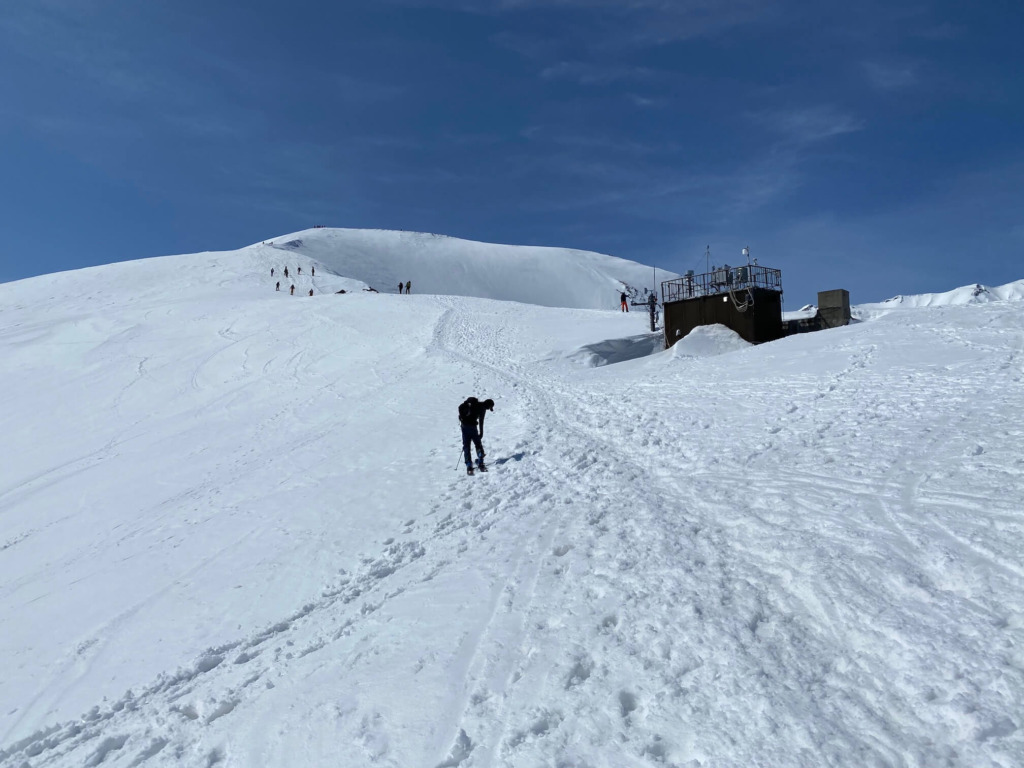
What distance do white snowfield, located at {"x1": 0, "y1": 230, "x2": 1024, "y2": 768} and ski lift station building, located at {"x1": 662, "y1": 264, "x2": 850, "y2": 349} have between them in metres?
5.31

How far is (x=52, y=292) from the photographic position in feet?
159

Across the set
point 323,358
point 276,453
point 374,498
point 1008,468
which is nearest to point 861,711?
point 1008,468

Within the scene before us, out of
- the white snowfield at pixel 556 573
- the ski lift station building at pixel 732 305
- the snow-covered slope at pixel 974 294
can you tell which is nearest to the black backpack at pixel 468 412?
the white snowfield at pixel 556 573

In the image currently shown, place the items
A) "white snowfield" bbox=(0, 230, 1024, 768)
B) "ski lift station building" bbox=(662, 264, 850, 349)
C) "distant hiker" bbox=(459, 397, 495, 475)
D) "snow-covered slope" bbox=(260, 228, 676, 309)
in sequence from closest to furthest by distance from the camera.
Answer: "white snowfield" bbox=(0, 230, 1024, 768) → "distant hiker" bbox=(459, 397, 495, 475) → "ski lift station building" bbox=(662, 264, 850, 349) → "snow-covered slope" bbox=(260, 228, 676, 309)

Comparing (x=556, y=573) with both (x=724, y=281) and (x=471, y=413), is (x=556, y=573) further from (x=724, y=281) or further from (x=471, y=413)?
(x=724, y=281)

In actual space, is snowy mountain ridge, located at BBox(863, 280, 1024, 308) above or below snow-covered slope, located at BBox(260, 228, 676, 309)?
below

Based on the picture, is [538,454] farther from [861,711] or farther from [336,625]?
[861,711]

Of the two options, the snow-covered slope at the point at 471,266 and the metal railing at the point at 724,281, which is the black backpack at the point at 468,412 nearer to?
the metal railing at the point at 724,281

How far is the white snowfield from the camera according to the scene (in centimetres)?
485

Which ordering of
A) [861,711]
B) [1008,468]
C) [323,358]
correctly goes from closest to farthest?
[861,711]
[1008,468]
[323,358]

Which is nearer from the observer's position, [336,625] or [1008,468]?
[336,625]

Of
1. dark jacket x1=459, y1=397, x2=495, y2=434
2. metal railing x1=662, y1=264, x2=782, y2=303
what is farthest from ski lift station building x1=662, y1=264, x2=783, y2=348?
dark jacket x1=459, y1=397, x2=495, y2=434

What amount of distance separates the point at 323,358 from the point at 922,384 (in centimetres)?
1949

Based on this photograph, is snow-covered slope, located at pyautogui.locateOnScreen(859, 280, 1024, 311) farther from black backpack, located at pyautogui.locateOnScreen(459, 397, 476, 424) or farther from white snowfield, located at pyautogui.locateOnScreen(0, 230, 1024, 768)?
black backpack, located at pyautogui.locateOnScreen(459, 397, 476, 424)
